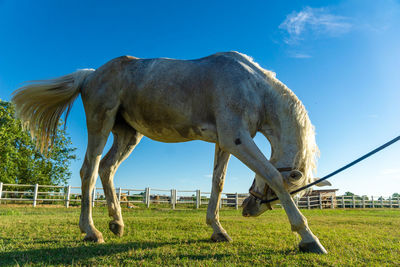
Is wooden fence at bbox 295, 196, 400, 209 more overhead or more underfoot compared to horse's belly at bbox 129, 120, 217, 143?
more underfoot

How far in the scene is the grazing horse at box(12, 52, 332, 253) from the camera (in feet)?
9.66

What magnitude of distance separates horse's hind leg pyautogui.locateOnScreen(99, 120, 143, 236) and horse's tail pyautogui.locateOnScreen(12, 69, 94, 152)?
840 mm

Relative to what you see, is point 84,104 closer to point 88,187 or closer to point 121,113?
point 121,113

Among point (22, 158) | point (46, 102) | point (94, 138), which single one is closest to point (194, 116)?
point (94, 138)

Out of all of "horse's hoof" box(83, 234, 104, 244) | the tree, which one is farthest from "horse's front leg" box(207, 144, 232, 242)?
the tree

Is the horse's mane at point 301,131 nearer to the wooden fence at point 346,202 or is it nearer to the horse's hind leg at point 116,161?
the horse's hind leg at point 116,161

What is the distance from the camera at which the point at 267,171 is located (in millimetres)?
2705

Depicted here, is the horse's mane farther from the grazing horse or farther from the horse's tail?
the horse's tail

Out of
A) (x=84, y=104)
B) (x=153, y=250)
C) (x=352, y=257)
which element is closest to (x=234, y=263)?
A: (x=153, y=250)

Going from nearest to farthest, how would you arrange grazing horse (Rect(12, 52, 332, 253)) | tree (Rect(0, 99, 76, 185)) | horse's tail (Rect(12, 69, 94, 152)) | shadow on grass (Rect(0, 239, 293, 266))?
shadow on grass (Rect(0, 239, 293, 266)) < grazing horse (Rect(12, 52, 332, 253)) < horse's tail (Rect(12, 69, 94, 152)) < tree (Rect(0, 99, 76, 185))

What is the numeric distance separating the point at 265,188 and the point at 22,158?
2365 cm

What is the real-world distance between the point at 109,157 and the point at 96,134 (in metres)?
0.54

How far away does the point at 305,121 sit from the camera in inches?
124

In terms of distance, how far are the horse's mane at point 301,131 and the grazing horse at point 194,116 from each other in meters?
0.01
